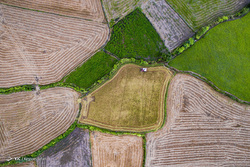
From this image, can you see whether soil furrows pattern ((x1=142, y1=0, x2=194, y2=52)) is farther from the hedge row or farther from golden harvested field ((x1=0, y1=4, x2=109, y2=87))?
golden harvested field ((x1=0, y1=4, x2=109, y2=87))

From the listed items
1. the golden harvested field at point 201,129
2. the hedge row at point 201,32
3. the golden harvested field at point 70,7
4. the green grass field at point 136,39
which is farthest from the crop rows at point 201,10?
the golden harvested field at point 70,7

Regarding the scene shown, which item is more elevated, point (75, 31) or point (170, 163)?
point (75, 31)

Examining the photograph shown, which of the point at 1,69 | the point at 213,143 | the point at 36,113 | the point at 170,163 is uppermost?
the point at 1,69

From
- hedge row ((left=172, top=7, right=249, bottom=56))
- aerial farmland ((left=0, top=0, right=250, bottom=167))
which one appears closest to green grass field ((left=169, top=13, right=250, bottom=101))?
aerial farmland ((left=0, top=0, right=250, bottom=167))

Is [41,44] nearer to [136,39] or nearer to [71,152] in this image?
[136,39]

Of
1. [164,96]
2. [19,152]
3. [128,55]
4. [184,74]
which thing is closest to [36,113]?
[19,152]

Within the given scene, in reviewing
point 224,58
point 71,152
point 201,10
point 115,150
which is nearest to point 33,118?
point 71,152

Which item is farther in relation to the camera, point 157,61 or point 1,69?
point 157,61

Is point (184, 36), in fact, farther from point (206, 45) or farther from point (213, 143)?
point (213, 143)
